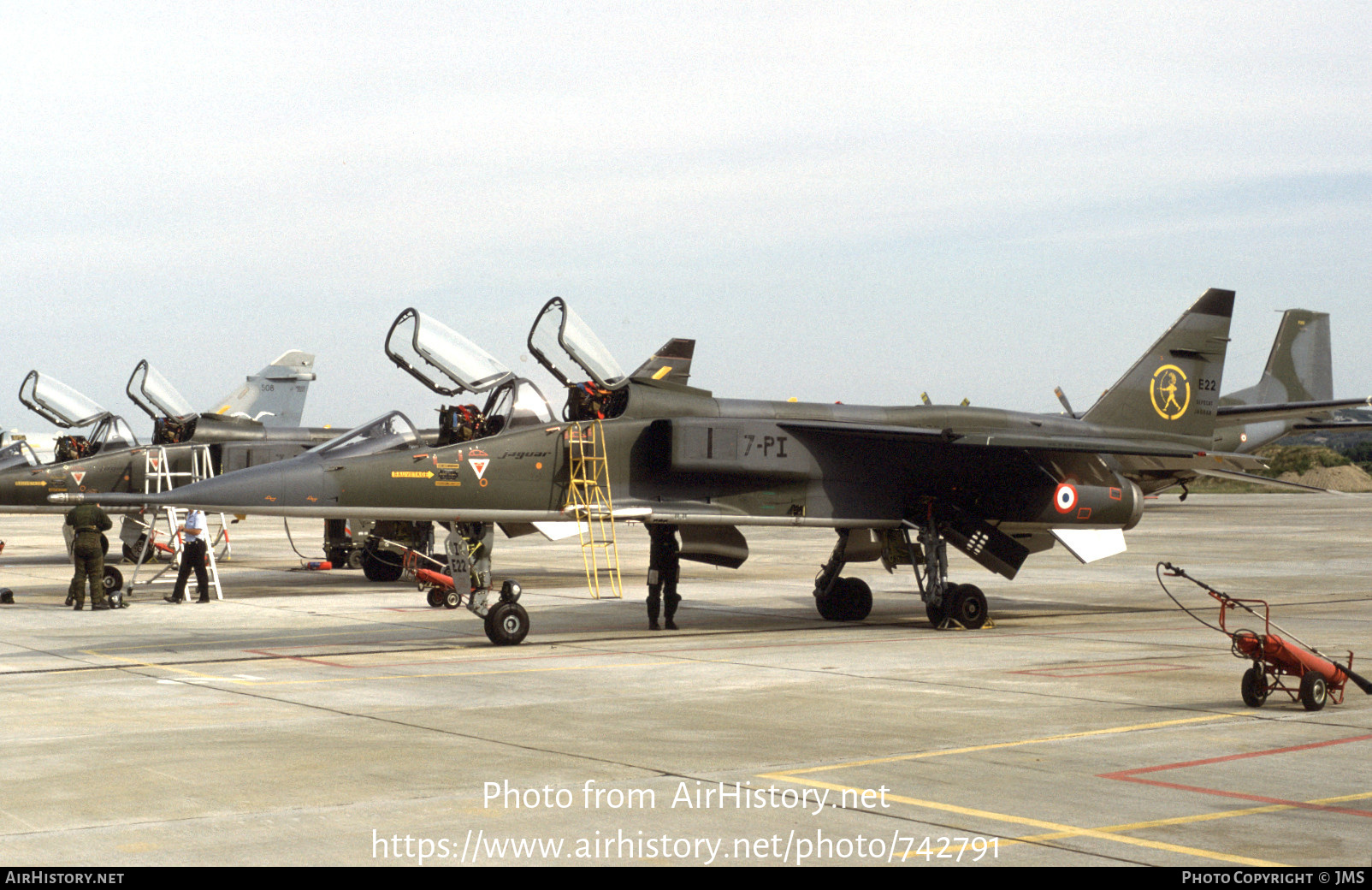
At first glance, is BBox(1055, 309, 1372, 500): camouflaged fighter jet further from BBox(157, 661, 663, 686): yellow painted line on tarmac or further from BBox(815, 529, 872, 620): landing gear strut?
BBox(157, 661, 663, 686): yellow painted line on tarmac

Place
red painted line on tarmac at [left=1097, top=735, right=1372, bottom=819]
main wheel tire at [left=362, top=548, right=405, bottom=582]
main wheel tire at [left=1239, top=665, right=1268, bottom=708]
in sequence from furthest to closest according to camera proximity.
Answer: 1. main wheel tire at [left=362, top=548, right=405, bottom=582]
2. main wheel tire at [left=1239, top=665, right=1268, bottom=708]
3. red painted line on tarmac at [left=1097, top=735, right=1372, bottom=819]

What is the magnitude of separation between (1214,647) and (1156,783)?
7199 mm

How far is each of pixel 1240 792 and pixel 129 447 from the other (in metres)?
23.4

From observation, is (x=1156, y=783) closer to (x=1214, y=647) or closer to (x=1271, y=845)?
(x=1271, y=845)

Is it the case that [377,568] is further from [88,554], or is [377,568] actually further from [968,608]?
[968,608]

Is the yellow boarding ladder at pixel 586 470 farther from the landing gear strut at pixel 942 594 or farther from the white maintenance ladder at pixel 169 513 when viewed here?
the white maintenance ladder at pixel 169 513

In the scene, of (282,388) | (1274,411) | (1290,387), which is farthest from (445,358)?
(1290,387)

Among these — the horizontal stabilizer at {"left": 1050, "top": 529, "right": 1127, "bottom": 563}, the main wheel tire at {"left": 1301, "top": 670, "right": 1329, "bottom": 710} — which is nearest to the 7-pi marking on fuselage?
the horizontal stabilizer at {"left": 1050, "top": 529, "right": 1127, "bottom": 563}

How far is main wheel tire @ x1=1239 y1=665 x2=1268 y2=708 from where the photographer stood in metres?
9.93

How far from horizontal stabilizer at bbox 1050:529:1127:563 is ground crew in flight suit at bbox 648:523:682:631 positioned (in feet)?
17.1

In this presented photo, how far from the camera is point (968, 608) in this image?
16.3m

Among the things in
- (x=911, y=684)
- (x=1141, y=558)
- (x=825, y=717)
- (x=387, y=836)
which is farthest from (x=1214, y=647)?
(x=1141, y=558)

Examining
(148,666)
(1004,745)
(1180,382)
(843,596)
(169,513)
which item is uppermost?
(1180,382)

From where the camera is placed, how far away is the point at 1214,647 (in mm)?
13953
